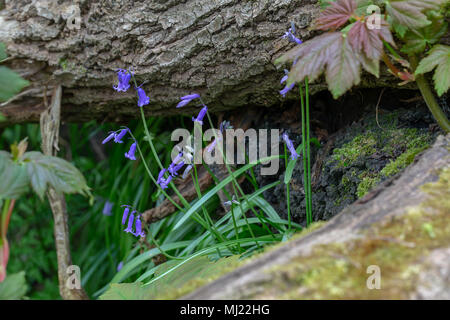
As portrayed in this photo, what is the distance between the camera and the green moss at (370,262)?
32.2 inches

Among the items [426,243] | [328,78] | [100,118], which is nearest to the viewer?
[426,243]

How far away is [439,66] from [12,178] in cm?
124

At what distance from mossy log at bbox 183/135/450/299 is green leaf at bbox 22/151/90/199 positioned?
445 mm

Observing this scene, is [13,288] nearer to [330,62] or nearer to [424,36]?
[330,62]

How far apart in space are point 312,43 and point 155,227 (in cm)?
154

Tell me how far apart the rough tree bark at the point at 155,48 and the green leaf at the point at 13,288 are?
95 cm

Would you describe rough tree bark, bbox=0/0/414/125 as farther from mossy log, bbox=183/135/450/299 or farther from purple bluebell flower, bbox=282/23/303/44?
mossy log, bbox=183/135/450/299

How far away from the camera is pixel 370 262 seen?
0.85m

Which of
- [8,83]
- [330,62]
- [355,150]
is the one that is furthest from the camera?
[355,150]

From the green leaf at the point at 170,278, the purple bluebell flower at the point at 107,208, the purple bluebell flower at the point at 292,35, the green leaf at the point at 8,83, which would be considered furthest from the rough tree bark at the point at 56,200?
the purple bluebell flower at the point at 292,35

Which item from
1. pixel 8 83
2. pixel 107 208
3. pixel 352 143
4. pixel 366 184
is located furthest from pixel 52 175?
pixel 107 208

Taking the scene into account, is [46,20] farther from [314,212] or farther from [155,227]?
[314,212]

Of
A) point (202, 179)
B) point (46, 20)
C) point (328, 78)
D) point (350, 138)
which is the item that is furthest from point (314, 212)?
point (46, 20)

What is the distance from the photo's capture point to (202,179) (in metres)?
2.18
